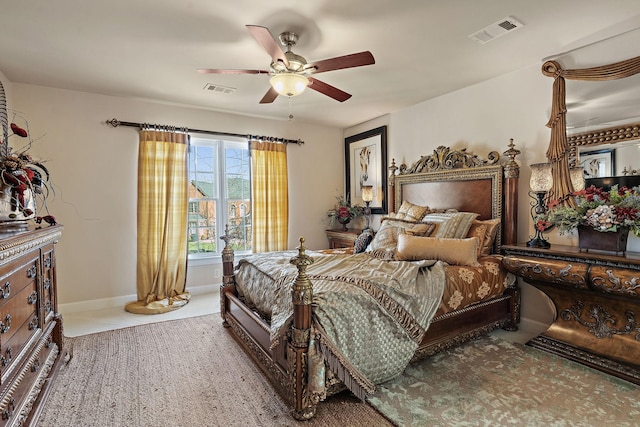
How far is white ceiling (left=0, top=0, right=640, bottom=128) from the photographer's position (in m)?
2.20

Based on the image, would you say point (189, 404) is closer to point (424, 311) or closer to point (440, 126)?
point (424, 311)

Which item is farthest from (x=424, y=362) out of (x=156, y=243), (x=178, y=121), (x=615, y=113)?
(x=178, y=121)

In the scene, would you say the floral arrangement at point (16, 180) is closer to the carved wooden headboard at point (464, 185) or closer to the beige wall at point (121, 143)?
the beige wall at point (121, 143)

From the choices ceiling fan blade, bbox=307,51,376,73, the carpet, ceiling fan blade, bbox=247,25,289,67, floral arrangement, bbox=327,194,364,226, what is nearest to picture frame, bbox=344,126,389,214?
floral arrangement, bbox=327,194,364,226

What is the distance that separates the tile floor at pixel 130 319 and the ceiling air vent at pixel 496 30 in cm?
265

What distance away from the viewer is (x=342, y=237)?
16.6 feet

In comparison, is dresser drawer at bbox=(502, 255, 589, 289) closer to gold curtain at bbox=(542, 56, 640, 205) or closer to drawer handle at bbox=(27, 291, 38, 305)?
gold curtain at bbox=(542, 56, 640, 205)

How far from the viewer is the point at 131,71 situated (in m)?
3.22

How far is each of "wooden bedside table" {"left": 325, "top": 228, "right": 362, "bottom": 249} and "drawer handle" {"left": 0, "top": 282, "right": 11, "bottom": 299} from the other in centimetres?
381

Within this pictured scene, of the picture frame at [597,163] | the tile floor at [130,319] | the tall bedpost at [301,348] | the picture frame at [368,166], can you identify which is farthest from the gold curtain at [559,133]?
the tall bedpost at [301,348]

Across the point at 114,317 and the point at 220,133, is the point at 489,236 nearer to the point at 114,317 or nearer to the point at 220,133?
the point at 220,133

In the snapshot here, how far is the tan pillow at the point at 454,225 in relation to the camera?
3219 millimetres

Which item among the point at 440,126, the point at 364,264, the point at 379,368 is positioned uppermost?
the point at 440,126

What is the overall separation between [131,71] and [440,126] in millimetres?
3554
